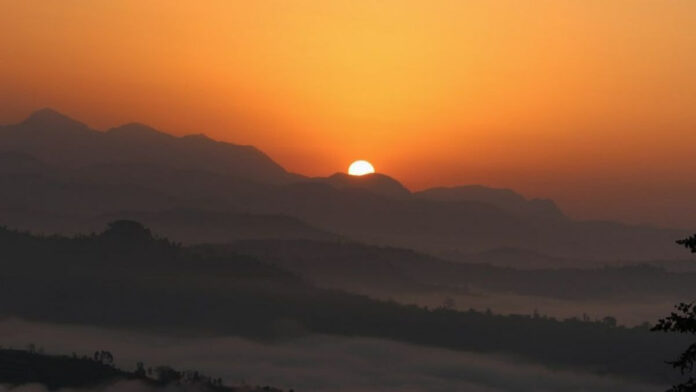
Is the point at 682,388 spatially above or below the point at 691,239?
below

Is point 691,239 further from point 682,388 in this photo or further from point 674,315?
point 682,388

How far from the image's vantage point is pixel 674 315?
30266 millimetres

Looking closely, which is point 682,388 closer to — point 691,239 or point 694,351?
point 694,351

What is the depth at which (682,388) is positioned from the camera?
31.8 m

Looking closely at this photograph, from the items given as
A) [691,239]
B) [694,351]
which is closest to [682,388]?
[694,351]

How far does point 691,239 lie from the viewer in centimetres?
3038

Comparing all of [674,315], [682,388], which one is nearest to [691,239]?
[674,315]

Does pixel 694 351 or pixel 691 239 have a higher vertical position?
pixel 691 239

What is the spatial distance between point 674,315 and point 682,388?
2.66 m

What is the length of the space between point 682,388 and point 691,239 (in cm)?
423

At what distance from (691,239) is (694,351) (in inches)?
112

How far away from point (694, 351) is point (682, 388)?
1.78 metres
